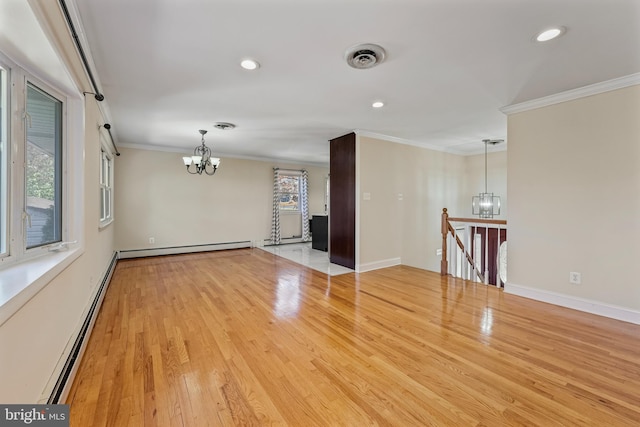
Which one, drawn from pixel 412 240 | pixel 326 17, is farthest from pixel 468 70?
pixel 412 240

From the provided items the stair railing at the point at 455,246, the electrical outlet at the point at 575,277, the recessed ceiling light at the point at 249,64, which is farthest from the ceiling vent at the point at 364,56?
the electrical outlet at the point at 575,277

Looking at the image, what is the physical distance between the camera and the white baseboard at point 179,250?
5.61 m

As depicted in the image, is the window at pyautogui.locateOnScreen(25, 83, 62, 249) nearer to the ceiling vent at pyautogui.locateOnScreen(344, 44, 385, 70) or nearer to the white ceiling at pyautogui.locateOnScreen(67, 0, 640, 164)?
the white ceiling at pyautogui.locateOnScreen(67, 0, 640, 164)

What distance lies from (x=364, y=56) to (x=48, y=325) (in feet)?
9.35

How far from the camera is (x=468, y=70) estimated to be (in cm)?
248

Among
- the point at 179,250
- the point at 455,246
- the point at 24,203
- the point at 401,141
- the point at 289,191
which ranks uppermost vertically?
the point at 401,141

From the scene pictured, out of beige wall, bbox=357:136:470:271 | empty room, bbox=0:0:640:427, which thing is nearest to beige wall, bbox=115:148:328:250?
empty room, bbox=0:0:640:427

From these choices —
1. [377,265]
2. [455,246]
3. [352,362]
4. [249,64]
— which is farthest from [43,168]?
[455,246]

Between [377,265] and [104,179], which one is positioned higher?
[104,179]

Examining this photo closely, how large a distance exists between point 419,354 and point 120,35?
336 centimetres

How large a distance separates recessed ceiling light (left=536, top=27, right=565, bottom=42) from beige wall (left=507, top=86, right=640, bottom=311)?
1.50 meters

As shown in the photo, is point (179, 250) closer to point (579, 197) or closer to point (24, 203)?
point (24, 203)

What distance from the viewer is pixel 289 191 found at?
781 cm

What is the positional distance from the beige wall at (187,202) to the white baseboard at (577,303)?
5.63 m
